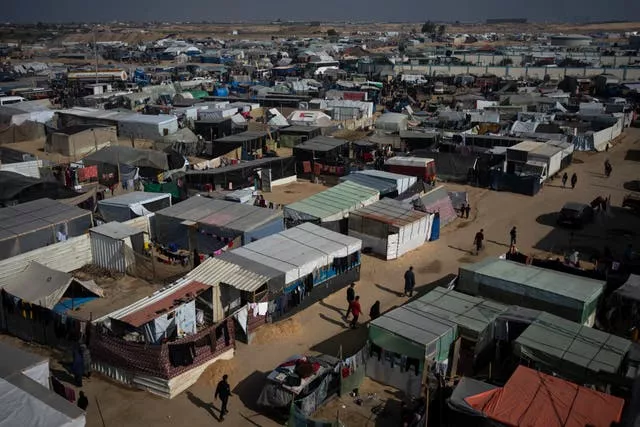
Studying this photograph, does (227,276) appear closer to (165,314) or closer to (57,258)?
(165,314)

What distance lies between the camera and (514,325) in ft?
39.2

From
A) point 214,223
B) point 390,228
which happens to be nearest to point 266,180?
point 214,223

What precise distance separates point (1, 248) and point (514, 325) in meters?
12.9

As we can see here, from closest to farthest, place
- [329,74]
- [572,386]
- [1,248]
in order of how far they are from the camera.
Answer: [572,386] < [1,248] < [329,74]

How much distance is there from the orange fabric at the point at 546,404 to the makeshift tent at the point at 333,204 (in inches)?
375

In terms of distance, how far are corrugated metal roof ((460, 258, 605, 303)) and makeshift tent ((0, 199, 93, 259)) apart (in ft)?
37.3

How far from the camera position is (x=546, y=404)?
30.2 feet

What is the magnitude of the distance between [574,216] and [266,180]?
40.5ft

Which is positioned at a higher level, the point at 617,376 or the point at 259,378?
the point at 617,376

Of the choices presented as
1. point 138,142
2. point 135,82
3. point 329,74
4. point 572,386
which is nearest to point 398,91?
point 329,74

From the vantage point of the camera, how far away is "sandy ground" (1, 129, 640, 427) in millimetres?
10647

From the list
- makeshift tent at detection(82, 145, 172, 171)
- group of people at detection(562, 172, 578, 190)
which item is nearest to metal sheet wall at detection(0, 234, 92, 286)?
makeshift tent at detection(82, 145, 172, 171)

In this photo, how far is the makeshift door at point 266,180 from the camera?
24688 millimetres

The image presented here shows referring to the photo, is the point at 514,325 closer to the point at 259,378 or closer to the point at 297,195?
the point at 259,378
